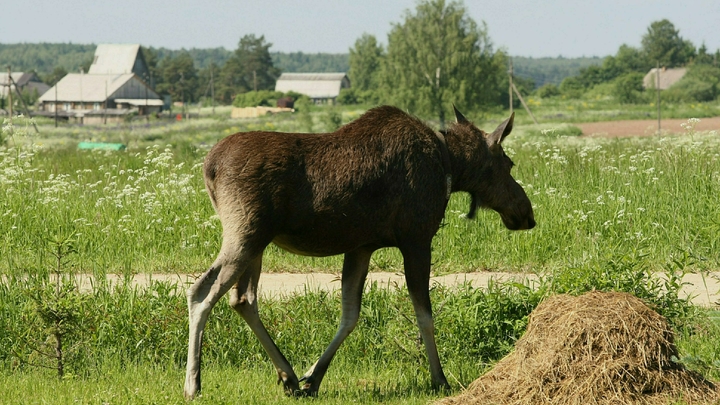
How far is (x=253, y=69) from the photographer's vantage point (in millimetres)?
150000

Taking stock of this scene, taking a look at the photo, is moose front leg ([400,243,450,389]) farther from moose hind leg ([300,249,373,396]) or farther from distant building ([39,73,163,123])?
distant building ([39,73,163,123])

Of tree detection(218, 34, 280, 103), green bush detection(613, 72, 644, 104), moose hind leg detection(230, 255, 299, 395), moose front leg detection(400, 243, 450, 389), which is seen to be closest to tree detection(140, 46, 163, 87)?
tree detection(218, 34, 280, 103)

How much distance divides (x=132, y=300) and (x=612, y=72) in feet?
455

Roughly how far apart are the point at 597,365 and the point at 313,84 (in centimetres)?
13711

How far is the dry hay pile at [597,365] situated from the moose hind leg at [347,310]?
105 cm

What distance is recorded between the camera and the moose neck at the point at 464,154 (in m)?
7.70

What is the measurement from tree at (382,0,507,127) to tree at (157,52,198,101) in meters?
62.2

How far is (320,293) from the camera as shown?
356 inches

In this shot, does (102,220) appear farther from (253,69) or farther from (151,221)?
(253,69)

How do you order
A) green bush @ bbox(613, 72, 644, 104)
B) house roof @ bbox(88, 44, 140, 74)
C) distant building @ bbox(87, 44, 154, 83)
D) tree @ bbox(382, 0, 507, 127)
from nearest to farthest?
tree @ bbox(382, 0, 507, 127)
green bush @ bbox(613, 72, 644, 104)
house roof @ bbox(88, 44, 140, 74)
distant building @ bbox(87, 44, 154, 83)

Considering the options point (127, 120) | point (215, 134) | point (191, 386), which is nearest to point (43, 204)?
Answer: point (191, 386)

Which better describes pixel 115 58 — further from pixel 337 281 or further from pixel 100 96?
pixel 337 281

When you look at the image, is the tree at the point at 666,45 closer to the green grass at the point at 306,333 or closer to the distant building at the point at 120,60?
the distant building at the point at 120,60

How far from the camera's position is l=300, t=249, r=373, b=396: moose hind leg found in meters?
7.24
